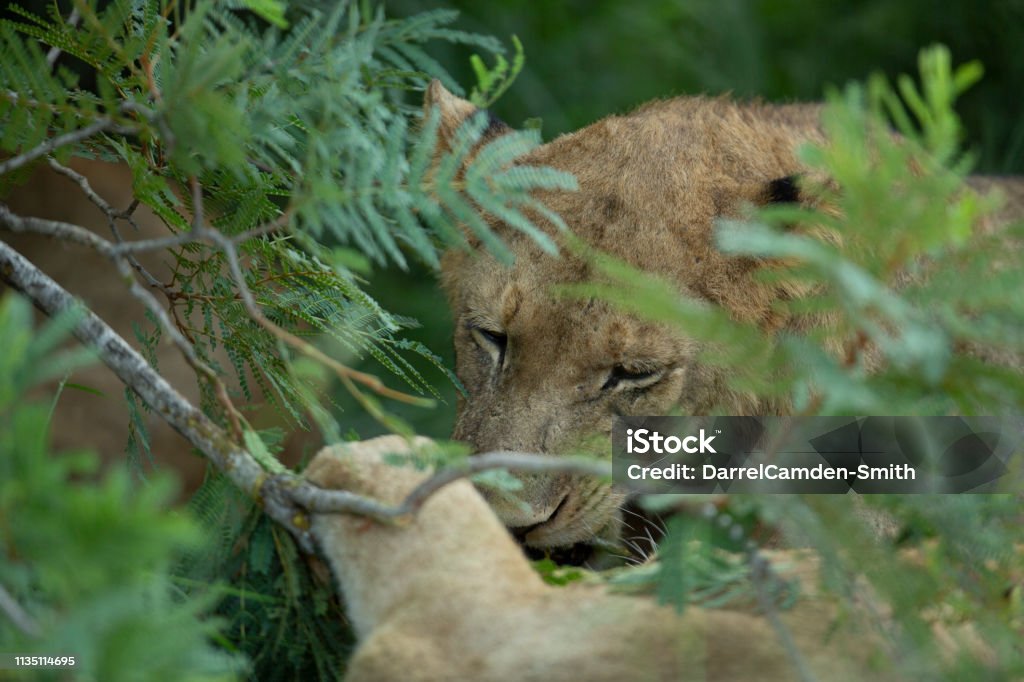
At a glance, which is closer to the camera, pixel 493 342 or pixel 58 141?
pixel 58 141

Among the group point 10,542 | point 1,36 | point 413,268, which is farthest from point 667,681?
point 413,268

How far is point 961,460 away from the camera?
2754 mm

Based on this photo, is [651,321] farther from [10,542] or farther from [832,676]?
[10,542]

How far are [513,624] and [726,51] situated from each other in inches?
212

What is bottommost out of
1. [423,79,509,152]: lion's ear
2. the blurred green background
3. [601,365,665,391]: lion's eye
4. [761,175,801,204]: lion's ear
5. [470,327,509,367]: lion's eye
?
[601,365,665,391]: lion's eye

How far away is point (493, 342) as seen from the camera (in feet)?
9.82

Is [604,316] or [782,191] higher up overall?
[782,191]

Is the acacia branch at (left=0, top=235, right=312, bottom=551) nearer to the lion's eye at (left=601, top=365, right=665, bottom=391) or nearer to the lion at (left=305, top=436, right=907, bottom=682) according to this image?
the lion at (left=305, top=436, right=907, bottom=682)

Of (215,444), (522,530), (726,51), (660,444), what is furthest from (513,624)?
(726,51)

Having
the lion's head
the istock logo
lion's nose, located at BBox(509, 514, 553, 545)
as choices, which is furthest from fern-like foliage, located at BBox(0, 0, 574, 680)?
the istock logo

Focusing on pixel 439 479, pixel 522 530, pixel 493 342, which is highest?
pixel 493 342

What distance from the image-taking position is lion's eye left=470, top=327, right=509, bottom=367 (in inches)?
117
